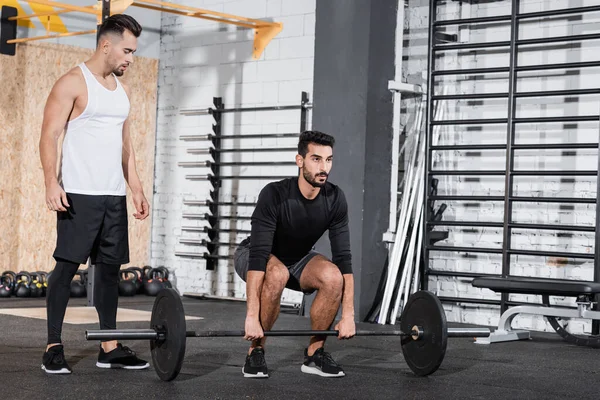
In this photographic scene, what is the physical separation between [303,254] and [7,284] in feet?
13.3

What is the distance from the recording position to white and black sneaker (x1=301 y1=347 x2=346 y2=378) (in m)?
3.55

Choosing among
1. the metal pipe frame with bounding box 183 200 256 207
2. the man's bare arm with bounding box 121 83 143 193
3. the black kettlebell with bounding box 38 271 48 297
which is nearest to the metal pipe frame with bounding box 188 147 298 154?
the metal pipe frame with bounding box 183 200 256 207

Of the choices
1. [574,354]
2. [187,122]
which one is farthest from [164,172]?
[574,354]

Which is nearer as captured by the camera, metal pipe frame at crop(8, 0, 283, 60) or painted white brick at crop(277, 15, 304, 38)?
metal pipe frame at crop(8, 0, 283, 60)

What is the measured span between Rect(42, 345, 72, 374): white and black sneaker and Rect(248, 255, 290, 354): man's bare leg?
690 millimetres

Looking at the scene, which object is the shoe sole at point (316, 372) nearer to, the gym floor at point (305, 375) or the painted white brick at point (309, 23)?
the gym floor at point (305, 375)

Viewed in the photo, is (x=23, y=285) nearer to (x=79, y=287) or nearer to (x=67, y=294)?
(x=79, y=287)

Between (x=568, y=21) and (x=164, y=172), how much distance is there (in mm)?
3903

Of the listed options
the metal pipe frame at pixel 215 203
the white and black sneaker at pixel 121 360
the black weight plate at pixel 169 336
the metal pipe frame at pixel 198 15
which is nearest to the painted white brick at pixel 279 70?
the metal pipe frame at pixel 198 15

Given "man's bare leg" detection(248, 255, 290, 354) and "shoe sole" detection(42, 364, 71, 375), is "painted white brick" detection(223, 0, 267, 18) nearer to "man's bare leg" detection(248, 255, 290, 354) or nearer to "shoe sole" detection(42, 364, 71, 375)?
"man's bare leg" detection(248, 255, 290, 354)

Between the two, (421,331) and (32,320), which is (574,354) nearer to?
(421,331)

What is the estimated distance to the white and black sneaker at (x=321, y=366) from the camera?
3.55 metres

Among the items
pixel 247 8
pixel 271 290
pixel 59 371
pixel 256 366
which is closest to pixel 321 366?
pixel 256 366

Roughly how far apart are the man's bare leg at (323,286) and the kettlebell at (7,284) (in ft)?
13.3
